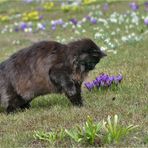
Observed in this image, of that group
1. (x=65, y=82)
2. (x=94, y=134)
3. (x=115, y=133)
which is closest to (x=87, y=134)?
(x=94, y=134)

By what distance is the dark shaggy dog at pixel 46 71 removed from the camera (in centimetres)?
934

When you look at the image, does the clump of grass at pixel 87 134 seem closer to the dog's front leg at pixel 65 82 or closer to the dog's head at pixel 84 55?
the dog's front leg at pixel 65 82

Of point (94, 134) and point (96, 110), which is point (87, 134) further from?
point (96, 110)

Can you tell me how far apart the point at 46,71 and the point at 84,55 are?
0.73m

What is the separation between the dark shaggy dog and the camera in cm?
934

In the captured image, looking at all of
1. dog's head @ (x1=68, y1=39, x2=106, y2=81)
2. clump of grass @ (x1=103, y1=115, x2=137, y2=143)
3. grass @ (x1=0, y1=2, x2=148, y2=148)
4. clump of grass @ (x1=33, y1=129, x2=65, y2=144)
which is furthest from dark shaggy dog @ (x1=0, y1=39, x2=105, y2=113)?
clump of grass @ (x1=103, y1=115, x2=137, y2=143)

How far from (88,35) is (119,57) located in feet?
13.9

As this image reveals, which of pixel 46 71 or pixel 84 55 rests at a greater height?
pixel 84 55

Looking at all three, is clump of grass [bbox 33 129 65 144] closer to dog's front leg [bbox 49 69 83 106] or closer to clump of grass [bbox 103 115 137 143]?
clump of grass [bbox 103 115 137 143]

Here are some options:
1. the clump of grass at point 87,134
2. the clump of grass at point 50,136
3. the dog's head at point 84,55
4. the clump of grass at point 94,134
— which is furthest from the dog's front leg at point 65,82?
the clump of grass at point 87,134

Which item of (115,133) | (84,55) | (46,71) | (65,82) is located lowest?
(115,133)

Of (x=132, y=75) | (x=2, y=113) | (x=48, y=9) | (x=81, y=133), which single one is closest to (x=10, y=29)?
(x=48, y=9)

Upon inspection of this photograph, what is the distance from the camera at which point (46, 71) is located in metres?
9.48

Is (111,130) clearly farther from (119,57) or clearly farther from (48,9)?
(48,9)
